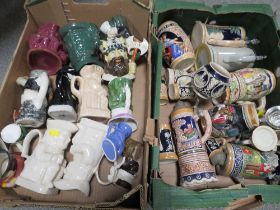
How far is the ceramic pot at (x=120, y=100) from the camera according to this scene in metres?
Answer: 0.76

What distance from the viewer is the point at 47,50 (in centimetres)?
80

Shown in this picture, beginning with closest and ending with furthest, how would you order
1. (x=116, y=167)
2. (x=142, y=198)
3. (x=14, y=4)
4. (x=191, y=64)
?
(x=142, y=198) → (x=116, y=167) → (x=191, y=64) → (x=14, y=4)

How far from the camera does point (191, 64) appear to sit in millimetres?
936

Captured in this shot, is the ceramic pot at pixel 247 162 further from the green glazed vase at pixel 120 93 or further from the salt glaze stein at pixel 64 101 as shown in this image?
the salt glaze stein at pixel 64 101

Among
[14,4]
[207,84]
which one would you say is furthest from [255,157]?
[14,4]

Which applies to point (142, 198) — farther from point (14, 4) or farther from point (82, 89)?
point (14, 4)

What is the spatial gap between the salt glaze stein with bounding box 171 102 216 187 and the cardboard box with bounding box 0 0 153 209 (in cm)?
10

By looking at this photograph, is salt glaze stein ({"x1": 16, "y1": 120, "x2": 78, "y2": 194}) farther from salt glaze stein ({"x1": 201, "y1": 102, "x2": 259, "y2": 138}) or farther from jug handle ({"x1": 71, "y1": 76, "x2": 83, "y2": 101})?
salt glaze stein ({"x1": 201, "y1": 102, "x2": 259, "y2": 138})

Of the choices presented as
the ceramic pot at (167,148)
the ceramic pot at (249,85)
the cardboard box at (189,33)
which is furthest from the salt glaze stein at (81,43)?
the ceramic pot at (249,85)

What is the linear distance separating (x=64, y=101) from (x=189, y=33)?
556 mm

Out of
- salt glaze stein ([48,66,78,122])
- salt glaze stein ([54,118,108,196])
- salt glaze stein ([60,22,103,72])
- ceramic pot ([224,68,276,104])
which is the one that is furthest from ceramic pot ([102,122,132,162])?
ceramic pot ([224,68,276,104])

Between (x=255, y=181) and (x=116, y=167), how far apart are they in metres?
0.44

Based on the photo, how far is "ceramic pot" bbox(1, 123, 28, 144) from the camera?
75 centimetres

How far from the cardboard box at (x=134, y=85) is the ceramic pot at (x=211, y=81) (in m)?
0.15
